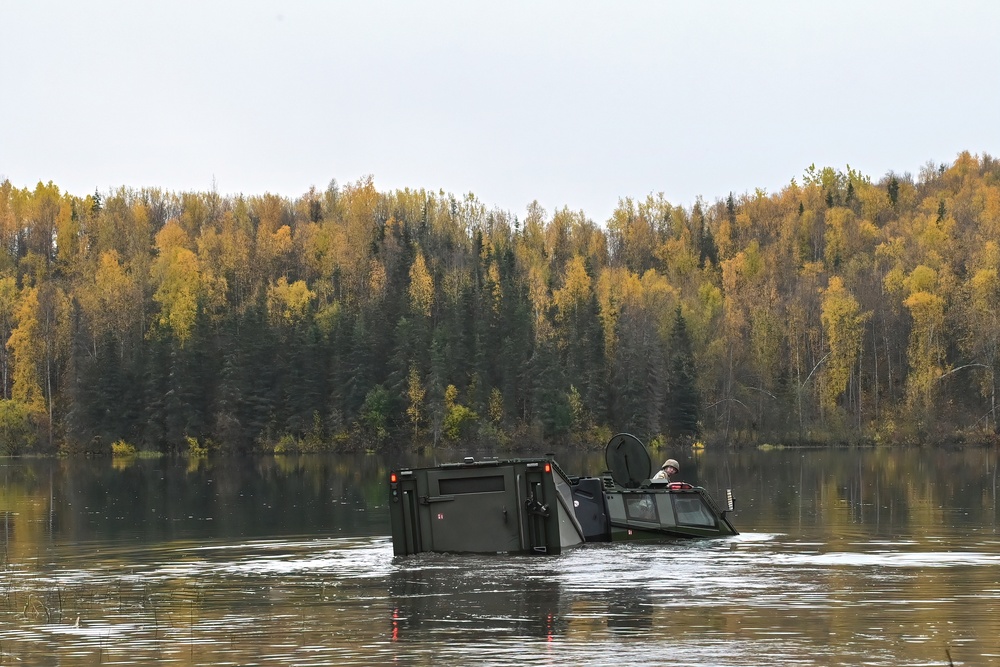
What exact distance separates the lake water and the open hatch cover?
2555 millimetres

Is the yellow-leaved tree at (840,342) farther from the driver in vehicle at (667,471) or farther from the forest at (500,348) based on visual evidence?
the driver in vehicle at (667,471)

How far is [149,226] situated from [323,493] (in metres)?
125

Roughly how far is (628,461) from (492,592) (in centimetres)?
1180

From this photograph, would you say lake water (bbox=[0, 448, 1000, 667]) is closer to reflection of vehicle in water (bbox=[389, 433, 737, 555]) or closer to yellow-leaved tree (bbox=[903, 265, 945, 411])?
reflection of vehicle in water (bbox=[389, 433, 737, 555])

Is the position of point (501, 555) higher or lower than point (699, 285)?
lower

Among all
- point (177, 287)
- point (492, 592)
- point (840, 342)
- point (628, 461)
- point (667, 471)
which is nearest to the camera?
point (492, 592)

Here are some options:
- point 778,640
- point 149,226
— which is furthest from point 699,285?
point 778,640

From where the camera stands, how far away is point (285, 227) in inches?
6885

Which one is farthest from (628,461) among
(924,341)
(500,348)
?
(500,348)

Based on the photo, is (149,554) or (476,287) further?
(476,287)

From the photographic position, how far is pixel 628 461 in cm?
3847

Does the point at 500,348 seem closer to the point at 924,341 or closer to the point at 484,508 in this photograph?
the point at 924,341

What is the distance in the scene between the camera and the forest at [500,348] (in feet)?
431

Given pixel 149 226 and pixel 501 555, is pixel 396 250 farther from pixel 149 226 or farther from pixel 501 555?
pixel 501 555
